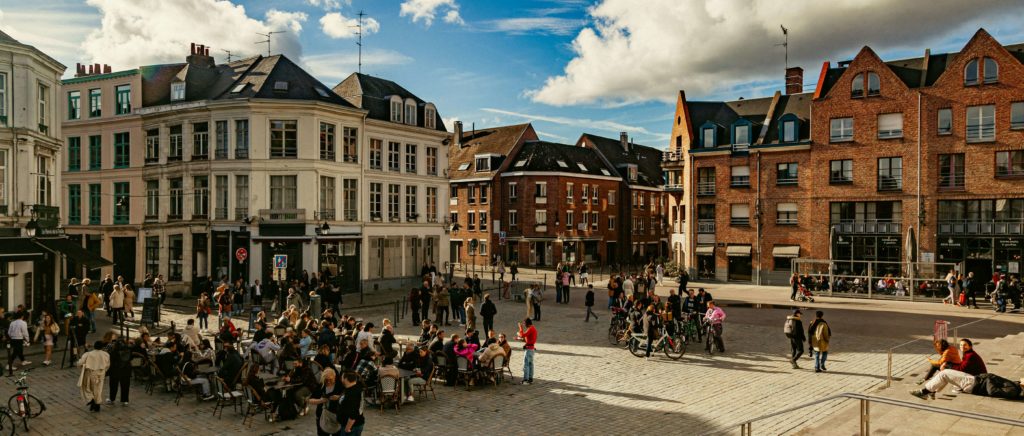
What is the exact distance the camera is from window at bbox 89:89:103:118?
38.8 meters

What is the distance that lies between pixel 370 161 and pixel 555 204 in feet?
77.2

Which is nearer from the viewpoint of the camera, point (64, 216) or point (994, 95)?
point (994, 95)

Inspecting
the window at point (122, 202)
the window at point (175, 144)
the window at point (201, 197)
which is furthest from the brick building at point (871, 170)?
the window at point (122, 202)

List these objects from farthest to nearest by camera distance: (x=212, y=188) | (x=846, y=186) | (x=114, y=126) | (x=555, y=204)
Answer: (x=555, y=204) < (x=846, y=186) < (x=114, y=126) < (x=212, y=188)

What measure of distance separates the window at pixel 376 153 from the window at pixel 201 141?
29.1ft

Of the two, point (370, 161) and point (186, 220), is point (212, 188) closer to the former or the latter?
point (186, 220)

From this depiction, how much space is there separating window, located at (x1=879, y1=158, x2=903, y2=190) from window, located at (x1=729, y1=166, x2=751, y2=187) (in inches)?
315

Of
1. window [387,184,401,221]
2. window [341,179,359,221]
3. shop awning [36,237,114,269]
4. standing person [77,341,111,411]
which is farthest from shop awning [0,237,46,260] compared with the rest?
window [387,184,401,221]

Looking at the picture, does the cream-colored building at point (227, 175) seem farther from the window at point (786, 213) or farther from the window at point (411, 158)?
the window at point (786, 213)

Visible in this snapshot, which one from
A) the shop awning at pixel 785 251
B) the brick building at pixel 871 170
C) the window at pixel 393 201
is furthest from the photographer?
the shop awning at pixel 785 251

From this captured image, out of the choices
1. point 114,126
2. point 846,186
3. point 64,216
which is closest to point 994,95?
point 846,186

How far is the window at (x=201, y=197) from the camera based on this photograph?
34906 millimetres

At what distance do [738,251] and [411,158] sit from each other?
23.2 m

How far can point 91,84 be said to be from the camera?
3909 centimetres
